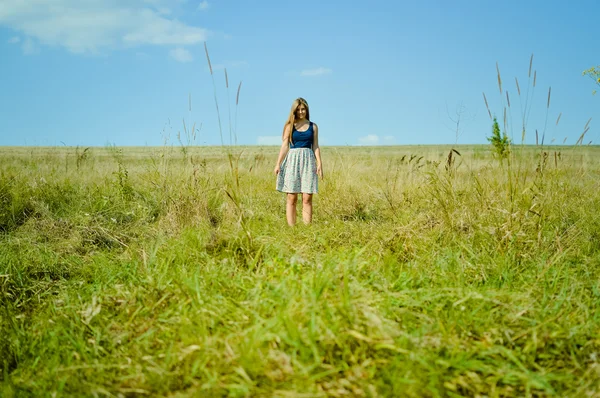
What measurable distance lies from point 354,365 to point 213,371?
0.58 meters

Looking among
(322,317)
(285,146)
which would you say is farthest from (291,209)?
(322,317)

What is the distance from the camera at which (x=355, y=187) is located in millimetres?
6918

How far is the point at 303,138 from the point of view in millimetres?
5375

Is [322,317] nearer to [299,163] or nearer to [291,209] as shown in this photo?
[291,209]

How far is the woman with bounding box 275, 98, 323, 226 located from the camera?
209 inches

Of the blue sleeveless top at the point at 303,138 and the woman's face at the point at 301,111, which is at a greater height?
the woman's face at the point at 301,111

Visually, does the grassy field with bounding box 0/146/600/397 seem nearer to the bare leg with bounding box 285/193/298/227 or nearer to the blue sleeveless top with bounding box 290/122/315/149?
the bare leg with bounding box 285/193/298/227

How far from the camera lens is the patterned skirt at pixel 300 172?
17.5 ft

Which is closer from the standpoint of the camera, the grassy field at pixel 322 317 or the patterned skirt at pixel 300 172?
the grassy field at pixel 322 317

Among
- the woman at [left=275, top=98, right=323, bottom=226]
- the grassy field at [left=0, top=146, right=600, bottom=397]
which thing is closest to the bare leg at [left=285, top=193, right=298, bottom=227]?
the woman at [left=275, top=98, right=323, bottom=226]

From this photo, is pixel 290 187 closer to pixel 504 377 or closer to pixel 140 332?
pixel 140 332

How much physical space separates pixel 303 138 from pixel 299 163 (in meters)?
0.33

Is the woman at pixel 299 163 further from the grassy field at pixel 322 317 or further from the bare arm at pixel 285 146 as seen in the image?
the grassy field at pixel 322 317

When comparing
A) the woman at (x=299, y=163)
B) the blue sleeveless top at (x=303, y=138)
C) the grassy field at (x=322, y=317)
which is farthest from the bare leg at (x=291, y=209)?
the grassy field at (x=322, y=317)
